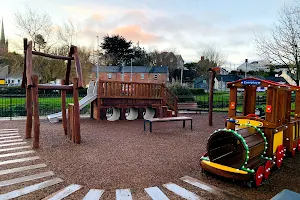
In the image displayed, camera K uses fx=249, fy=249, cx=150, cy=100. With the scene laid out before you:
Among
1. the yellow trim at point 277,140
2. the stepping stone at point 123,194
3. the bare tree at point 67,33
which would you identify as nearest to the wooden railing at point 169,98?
the yellow trim at point 277,140

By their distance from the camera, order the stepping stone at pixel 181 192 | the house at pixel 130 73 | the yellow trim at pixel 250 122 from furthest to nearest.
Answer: the house at pixel 130 73
the yellow trim at pixel 250 122
the stepping stone at pixel 181 192

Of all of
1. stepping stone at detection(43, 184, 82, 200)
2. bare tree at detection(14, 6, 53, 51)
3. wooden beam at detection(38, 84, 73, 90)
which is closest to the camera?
stepping stone at detection(43, 184, 82, 200)

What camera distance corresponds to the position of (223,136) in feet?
16.2

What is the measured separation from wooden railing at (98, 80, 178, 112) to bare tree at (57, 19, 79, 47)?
16968 millimetres

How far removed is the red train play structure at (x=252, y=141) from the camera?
4.48 meters

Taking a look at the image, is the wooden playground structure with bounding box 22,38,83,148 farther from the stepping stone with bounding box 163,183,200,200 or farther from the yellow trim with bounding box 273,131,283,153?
the yellow trim with bounding box 273,131,283,153

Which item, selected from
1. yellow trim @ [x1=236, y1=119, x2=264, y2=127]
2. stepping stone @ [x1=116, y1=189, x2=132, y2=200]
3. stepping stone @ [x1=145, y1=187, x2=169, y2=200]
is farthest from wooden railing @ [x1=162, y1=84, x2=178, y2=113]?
stepping stone @ [x1=116, y1=189, x2=132, y2=200]

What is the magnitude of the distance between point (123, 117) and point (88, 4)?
19.5ft

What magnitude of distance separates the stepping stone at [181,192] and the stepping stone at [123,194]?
2.36ft

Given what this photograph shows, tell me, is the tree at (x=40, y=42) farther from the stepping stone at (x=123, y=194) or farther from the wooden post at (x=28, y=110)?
the stepping stone at (x=123, y=194)

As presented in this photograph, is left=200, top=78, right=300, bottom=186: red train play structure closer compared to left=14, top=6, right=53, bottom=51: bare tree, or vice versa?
left=200, top=78, right=300, bottom=186: red train play structure

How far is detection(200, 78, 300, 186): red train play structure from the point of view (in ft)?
14.7

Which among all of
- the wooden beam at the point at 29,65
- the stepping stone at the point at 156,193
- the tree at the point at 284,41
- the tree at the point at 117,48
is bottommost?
the stepping stone at the point at 156,193

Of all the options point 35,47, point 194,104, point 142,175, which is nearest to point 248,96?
point 142,175
